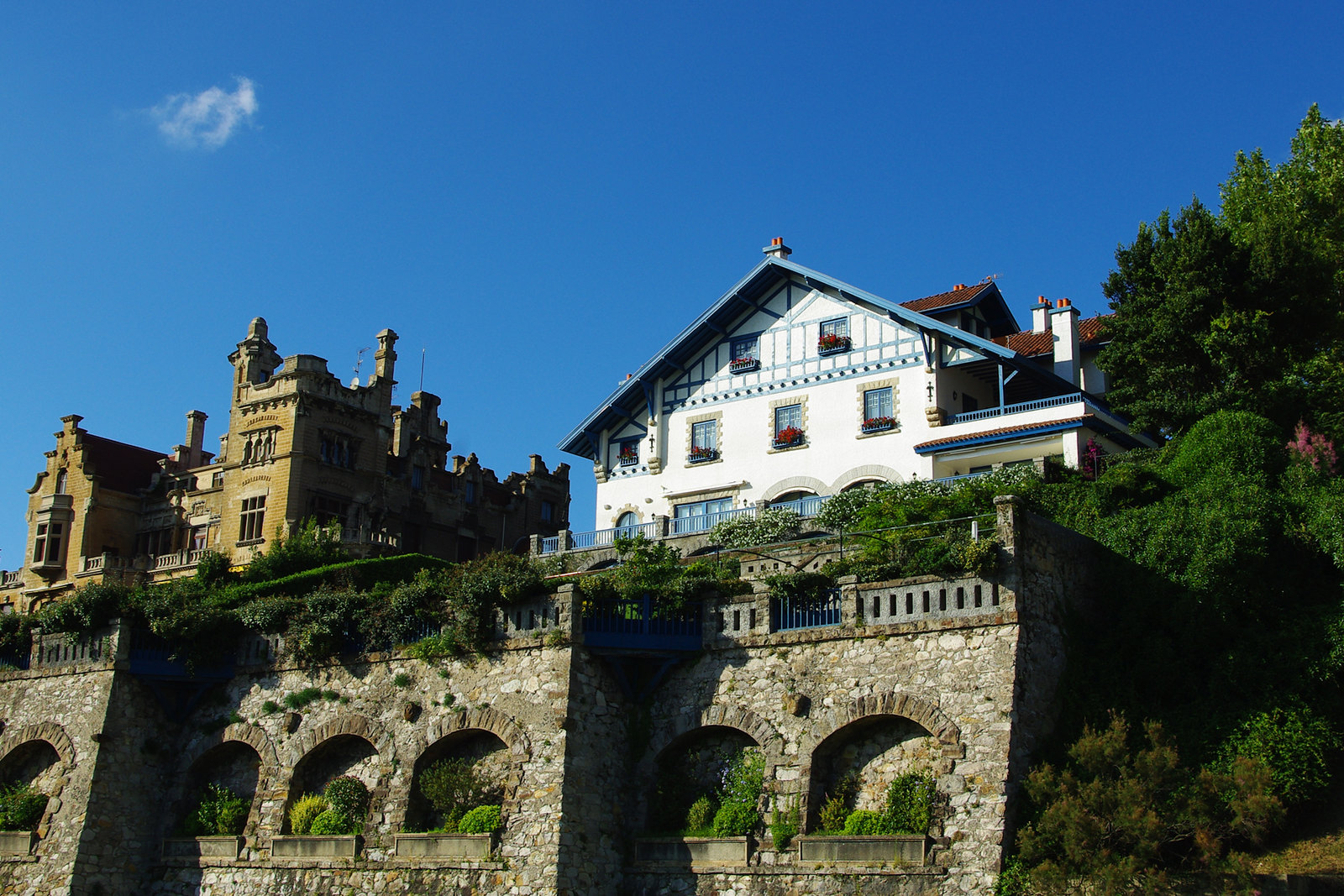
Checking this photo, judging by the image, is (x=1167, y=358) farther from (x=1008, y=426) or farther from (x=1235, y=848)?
(x=1235, y=848)

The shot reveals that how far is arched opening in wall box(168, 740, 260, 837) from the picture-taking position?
97.8 ft

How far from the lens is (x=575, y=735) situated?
84.2 ft

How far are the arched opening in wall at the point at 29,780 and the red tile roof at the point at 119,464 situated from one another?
2393cm

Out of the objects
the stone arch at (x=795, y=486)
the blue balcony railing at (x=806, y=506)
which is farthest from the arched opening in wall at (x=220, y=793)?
the stone arch at (x=795, y=486)

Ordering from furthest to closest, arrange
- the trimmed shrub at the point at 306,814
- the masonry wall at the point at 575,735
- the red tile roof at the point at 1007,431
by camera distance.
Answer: the red tile roof at the point at 1007,431 → the trimmed shrub at the point at 306,814 → the masonry wall at the point at 575,735

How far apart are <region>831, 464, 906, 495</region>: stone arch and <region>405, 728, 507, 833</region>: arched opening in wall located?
15508 mm

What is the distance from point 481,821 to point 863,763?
7.12 metres

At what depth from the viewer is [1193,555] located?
25.4 m

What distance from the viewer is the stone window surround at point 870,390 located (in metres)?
39.7

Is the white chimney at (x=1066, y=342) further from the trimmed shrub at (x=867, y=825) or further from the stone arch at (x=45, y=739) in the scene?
the stone arch at (x=45, y=739)

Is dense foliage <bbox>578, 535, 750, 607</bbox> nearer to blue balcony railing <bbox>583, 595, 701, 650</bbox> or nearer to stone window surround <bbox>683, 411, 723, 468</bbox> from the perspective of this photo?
blue balcony railing <bbox>583, 595, 701, 650</bbox>

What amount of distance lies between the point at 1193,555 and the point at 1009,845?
711cm

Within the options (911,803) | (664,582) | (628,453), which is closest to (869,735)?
(911,803)

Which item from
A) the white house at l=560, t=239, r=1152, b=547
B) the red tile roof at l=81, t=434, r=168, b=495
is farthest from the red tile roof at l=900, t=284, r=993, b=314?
the red tile roof at l=81, t=434, r=168, b=495
